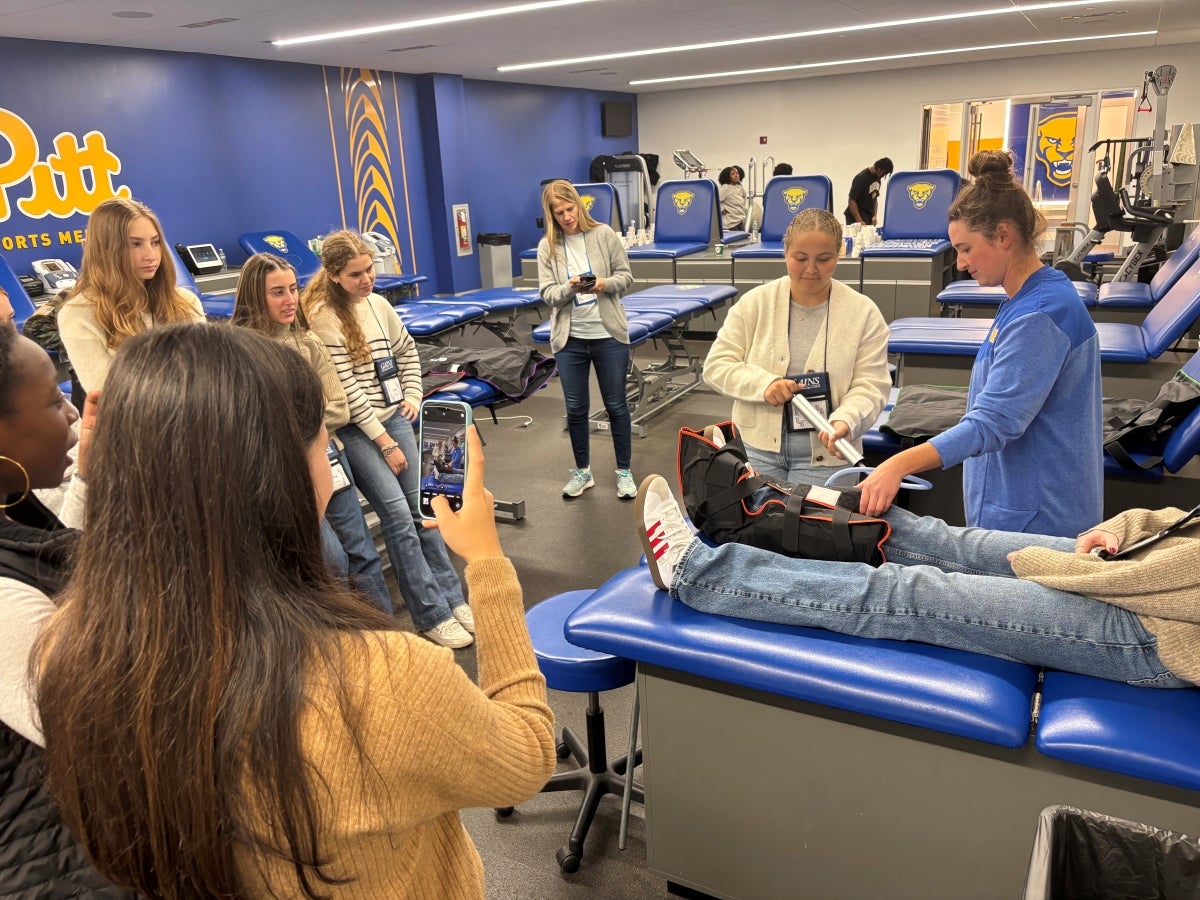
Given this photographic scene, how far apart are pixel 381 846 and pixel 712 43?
8.87 meters

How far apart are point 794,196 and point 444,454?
21.0ft

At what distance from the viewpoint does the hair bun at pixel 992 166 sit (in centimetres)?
195

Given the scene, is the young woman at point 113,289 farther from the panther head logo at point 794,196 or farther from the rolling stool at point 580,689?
the panther head logo at point 794,196

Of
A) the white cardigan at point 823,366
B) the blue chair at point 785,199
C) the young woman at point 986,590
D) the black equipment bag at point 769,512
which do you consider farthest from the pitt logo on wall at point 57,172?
the young woman at point 986,590

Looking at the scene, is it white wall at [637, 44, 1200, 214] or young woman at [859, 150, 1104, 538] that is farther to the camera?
white wall at [637, 44, 1200, 214]

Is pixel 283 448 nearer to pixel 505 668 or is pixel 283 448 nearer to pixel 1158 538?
pixel 505 668

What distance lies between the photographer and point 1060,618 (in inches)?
56.8

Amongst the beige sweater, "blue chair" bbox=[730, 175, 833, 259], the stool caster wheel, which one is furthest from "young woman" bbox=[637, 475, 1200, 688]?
"blue chair" bbox=[730, 175, 833, 259]

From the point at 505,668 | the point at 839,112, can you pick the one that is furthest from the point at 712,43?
the point at 505,668

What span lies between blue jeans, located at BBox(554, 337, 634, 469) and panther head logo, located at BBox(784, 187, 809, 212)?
4043 mm

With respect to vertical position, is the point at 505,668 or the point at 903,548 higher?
the point at 505,668

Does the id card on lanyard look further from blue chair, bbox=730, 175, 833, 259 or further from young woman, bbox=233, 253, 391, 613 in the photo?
blue chair, bbox=730, 175, 833, 259

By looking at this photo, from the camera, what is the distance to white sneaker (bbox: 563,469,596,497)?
4230mm

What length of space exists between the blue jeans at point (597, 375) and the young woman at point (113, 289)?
173 centimetres
